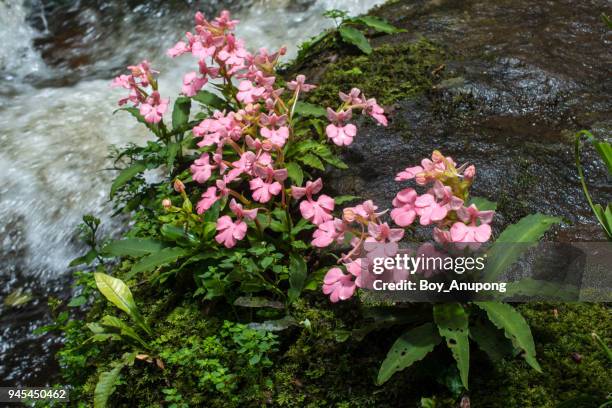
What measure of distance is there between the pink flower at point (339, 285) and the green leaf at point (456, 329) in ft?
A: 1.01

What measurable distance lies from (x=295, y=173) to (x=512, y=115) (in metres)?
1.31

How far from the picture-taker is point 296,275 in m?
2.59

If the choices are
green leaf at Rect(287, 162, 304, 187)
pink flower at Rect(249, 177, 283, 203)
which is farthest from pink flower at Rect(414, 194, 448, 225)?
green leaf at Rect(287, 162, 304, 187)

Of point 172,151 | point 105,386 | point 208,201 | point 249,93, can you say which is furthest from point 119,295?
point 249,93

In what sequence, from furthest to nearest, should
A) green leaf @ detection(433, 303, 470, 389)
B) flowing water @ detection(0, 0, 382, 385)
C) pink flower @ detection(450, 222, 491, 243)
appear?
flowing water @ detection(0, 0, 382, 385) → green leaf @ detection(433, 303, 470, 389) → pink flower @ detection(450, 222, 491, 243)

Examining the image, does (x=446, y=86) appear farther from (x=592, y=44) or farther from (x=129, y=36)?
(x=129, y=36)

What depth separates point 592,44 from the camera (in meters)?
3.77

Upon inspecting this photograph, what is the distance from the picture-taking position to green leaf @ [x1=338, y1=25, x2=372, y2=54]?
392 cm

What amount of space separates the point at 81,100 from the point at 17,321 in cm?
241

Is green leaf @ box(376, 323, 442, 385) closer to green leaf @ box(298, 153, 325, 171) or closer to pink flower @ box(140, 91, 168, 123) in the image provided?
green leaf @ box(298, 153, 325, 171)

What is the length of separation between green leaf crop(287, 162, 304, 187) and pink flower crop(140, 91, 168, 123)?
2.34 feet

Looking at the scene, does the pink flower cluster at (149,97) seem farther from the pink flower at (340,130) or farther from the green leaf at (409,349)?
the green leaf at (409,349)

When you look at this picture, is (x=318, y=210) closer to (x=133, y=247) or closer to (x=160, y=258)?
(x=160, y=258)

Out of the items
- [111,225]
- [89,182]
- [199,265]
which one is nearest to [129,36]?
[89,182]
